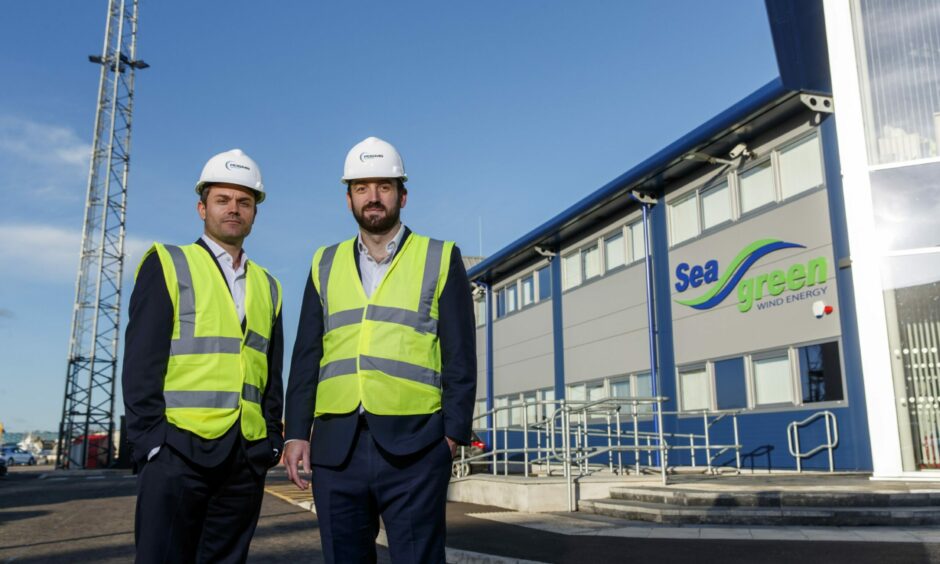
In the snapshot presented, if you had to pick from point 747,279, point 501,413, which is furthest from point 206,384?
point 501,413

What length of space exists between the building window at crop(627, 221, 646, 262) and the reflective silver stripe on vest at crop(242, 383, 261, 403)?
612 inches

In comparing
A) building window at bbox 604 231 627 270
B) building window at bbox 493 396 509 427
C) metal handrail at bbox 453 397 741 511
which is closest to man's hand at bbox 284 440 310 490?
metal handrail at bbox 453 397 741 511

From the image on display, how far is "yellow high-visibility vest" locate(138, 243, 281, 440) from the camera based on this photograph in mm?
3217

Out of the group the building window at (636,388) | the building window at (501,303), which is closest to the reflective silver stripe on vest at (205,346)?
the building window at (636,388)

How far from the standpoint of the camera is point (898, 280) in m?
11.0

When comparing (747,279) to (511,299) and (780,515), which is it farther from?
(511,299)

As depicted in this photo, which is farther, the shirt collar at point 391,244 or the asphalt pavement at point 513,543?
the asphalt pavement at point 513,543

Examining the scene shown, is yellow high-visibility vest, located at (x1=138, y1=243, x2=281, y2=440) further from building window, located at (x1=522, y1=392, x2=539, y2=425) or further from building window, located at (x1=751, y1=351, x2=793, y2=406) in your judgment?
building window, located at (x1=522, y1=392, x2=539, y2=425)

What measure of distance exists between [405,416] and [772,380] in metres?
12.6

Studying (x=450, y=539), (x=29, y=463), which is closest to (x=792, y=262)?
(x=450, y=539)

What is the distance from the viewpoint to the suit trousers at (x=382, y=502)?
303 centimetres

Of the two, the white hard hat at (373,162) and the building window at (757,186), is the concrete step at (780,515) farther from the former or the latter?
the building window at (757,186)

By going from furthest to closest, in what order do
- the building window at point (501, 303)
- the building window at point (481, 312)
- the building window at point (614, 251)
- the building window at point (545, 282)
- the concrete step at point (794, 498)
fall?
the building window at point (481, 312)
the building window at point (501, 303)
the building window at point (545, 282)
the building window at point (614, 251)
the concrete step at point (794, 498)

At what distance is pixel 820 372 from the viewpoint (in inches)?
518
